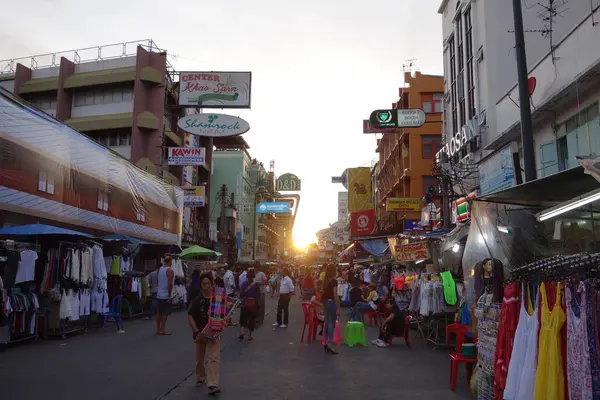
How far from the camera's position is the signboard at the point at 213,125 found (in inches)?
982

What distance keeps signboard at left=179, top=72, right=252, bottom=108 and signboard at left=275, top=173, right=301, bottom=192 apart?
30.4m

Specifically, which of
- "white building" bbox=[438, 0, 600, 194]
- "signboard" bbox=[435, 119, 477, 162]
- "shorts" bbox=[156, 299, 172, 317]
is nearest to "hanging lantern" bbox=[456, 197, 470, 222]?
"white building" bbox=[438, 0, 600, 194]

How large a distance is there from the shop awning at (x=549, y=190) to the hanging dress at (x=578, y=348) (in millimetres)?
1816

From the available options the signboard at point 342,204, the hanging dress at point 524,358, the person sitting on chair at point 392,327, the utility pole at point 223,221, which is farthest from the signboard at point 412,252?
the signboard at point 342,204

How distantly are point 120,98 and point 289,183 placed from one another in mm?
29159

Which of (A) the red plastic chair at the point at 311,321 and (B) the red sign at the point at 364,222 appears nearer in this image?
(A) the red plastic chair at the point at 311,321

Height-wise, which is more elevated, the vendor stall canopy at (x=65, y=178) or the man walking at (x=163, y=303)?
the vendor stall canopy at (x=65, y=178)

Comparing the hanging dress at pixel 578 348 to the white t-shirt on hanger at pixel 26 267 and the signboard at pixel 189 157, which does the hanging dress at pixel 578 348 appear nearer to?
the white t-shirt on hanger at pixel 26 267

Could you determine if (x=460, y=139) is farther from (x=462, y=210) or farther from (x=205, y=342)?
(x=205, y=342)

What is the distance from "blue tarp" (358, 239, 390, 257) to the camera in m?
24.1

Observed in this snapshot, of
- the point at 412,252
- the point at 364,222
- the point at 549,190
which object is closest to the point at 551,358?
the point at 549,190

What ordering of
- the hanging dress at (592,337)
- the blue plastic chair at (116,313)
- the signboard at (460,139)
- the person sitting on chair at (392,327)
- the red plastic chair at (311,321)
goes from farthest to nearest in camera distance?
the signboard at (460,139)
the blue plastic chair at (116,313)
the red plastic chair at (311,321)
the person sitting on chair at (392,327)
the hanging dress at (592,337)

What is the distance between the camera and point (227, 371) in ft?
28.4

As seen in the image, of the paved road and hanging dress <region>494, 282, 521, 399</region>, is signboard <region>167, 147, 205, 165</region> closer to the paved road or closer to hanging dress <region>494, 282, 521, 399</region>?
the paved road
